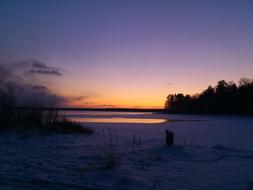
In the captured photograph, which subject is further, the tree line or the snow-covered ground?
the tree line

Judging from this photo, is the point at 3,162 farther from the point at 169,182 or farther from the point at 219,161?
the point at 219,161

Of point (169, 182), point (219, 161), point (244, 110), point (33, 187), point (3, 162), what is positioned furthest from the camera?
point (244, 110)

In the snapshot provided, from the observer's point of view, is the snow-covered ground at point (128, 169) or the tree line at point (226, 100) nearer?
the snow-covered ground at point (128, 169)

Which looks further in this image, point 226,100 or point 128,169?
point 226,100


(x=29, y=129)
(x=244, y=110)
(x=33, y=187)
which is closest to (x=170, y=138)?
(x=33, y=187)

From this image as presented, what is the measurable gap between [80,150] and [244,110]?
62.3 metres

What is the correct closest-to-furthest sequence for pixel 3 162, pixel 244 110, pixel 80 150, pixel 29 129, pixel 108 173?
1. pixel 108 173
2. pixel 3 162
3. pixel 80 150
4. pixel 29 129
5. pixel 244 110

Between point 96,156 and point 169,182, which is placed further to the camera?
point 96,156

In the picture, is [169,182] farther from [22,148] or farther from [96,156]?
[22,148]

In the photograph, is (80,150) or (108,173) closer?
(108,173)

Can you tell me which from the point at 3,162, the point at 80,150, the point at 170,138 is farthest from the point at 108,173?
the point at 170,138

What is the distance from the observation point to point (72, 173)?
654 centimetres

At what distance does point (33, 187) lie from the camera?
543cm

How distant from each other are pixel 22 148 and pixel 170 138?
5.62 metres
